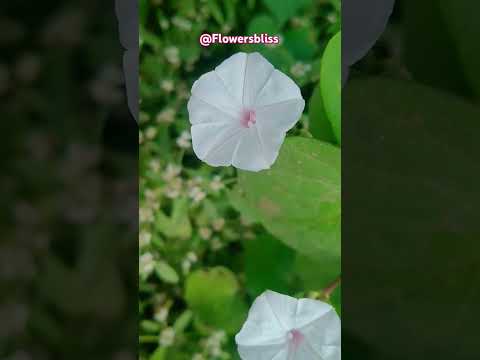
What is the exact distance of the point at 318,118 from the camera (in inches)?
26.4

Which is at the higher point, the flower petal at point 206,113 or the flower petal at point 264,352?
the flower petal at point 206,113

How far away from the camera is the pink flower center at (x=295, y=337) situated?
26.1 inches

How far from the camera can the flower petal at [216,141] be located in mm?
668

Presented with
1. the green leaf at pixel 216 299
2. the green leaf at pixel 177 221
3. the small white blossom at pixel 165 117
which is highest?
the small white blossom at pixel 165 117

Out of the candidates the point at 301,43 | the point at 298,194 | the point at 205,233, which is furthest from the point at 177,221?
the point at 301,43

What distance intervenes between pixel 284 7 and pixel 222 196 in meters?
0.22

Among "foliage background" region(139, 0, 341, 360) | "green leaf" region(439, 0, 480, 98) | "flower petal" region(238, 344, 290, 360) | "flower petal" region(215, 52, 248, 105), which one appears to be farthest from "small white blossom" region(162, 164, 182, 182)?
"green leaf" region(439, 0, 480, 98)

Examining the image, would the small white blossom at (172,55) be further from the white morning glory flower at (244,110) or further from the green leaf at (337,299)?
the green leaf at (337,299)

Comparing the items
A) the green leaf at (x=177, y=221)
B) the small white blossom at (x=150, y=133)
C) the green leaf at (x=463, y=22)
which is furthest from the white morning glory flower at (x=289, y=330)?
the green leaf at (x=463, y=22)

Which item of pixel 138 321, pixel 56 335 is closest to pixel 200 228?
pixel 138 321

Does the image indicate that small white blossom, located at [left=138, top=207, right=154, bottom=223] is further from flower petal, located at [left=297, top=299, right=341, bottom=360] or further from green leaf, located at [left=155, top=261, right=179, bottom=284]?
flower petal, located at [left=297, top=299, right=341, bottom=360]

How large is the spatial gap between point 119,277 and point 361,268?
0.29 metres

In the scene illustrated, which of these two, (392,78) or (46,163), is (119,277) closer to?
(46,163)

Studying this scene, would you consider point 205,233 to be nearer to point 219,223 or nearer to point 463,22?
point 219,223
